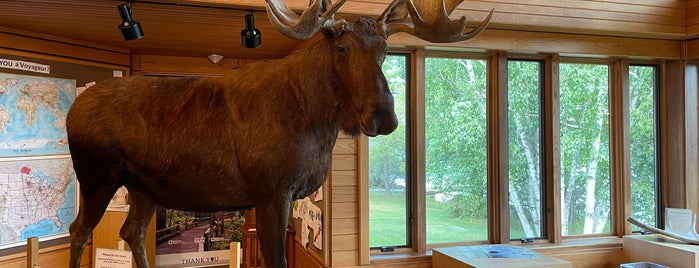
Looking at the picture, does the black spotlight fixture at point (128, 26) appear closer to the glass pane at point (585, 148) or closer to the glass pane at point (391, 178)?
the glass pane at point (391, 178)

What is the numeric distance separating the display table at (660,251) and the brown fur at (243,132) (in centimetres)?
318

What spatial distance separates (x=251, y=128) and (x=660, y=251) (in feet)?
11.4

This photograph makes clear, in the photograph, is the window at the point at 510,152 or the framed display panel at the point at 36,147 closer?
the framed display panel at the point at 36,147

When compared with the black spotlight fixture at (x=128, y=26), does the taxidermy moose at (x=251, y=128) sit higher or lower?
lower

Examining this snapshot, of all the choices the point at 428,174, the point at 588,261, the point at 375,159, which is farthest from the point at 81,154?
the point at 588,261

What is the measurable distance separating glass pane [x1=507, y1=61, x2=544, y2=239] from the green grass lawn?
0.31m

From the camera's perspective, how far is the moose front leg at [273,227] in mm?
1032

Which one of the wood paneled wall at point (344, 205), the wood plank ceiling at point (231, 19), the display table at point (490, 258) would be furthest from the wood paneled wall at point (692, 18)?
the wood paneled wall at point (344, 205)

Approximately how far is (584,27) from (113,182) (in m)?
3.06

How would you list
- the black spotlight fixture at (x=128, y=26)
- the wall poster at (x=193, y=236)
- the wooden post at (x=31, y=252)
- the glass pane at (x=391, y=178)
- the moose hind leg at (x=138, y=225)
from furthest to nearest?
the wall poster at (x=193, y=236)
the glass pane at (x=391, y=178)
the black spotlight fixture at (x=128, y=26)
the wooden post at (x=31, y=252)
the moose hind leg at (x=138, y=225)

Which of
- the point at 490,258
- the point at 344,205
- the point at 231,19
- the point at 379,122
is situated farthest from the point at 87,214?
the point at 490,258

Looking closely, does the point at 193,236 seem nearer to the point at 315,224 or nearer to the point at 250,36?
the point at 315,224

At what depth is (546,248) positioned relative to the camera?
11.5 ft

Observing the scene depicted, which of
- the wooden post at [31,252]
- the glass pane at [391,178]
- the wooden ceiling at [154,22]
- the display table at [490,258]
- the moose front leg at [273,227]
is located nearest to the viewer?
the moose front leg at [273,227]
